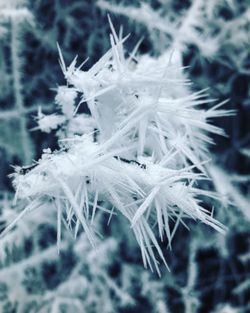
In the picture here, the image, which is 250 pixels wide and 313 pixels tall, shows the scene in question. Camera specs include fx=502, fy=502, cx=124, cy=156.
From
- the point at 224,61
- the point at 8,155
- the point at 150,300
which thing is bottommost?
the point at 150,300

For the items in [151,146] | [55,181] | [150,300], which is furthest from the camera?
[150,300]

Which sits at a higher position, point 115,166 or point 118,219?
point 115,166

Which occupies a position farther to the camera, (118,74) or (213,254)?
(213,254)

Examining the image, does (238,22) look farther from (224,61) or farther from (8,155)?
(8,155)

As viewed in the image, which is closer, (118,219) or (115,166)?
(115,166)

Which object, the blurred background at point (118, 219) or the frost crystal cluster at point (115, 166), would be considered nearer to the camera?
the frost crystal cluster at point (115, 166)

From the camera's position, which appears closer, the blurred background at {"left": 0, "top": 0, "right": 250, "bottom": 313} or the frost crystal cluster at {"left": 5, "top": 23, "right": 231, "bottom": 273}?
the frost crystal cluster at {"left": 5, "top": 23, "right": 231, "bottom": 273}

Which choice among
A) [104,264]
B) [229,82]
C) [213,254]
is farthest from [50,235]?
[229,82]

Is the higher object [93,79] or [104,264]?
[93,79]
